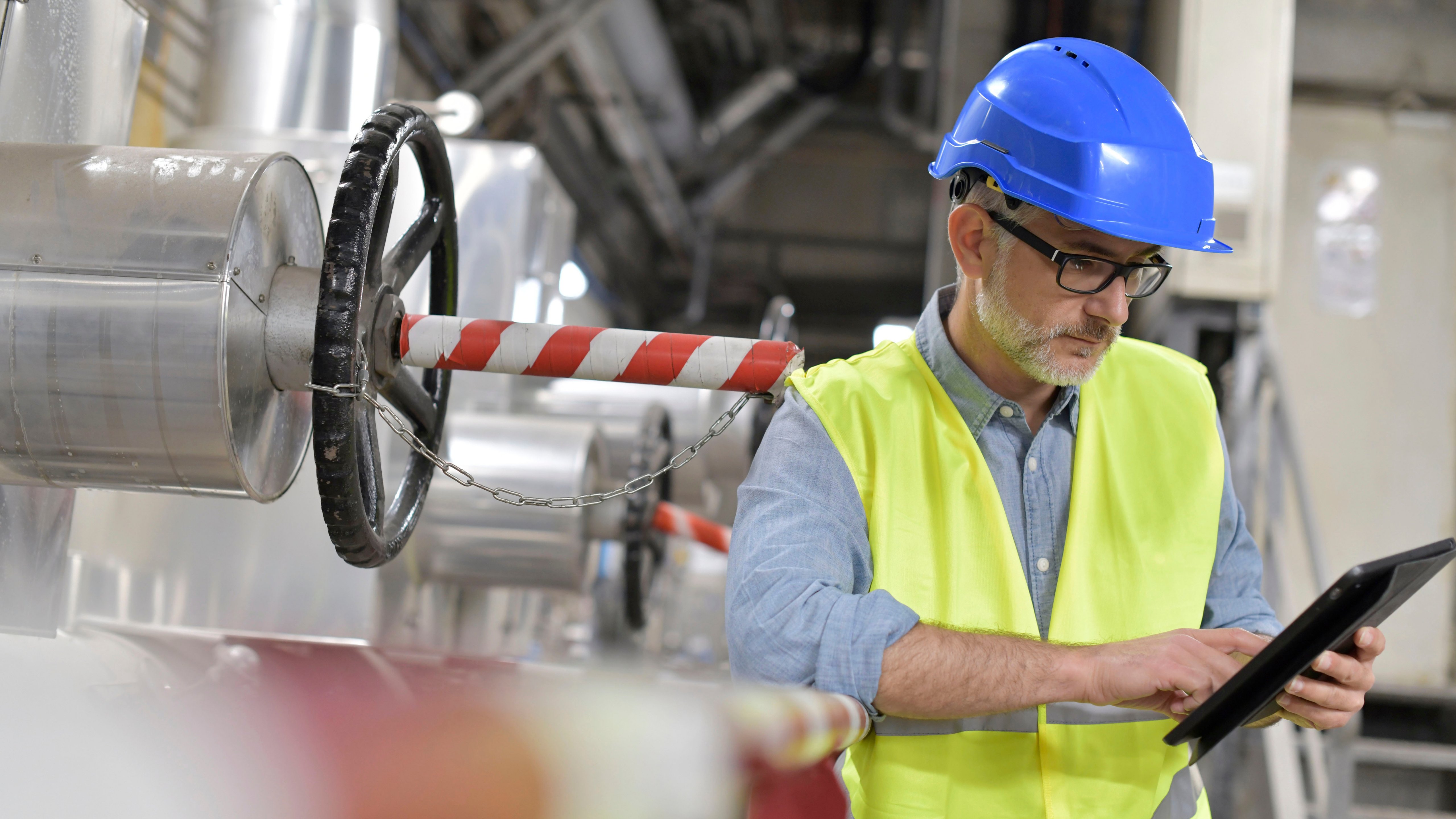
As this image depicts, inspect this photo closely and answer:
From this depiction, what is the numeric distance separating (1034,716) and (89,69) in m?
1.44

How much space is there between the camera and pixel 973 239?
130 centimetres

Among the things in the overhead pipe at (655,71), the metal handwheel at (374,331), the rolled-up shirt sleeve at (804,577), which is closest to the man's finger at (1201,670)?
the rolled-up shirt sleeve at (804,577)

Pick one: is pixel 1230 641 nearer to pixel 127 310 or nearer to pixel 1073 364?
pixel 1073 364

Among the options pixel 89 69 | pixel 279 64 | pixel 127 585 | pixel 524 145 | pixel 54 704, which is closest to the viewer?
pixel 54 704

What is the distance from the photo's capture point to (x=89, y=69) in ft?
4.91

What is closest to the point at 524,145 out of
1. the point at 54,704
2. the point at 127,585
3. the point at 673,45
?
the point at 127,585

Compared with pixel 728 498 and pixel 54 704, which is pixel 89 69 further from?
pixel 728 498

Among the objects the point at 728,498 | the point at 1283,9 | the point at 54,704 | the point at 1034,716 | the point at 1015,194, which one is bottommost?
the point at 728,498

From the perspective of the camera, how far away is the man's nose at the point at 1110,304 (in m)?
1.19

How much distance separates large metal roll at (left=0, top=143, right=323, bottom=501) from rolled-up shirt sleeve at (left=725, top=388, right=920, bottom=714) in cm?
60

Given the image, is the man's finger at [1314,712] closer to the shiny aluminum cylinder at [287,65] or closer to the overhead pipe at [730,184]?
the shiny aluminum cylinder at [287,65]

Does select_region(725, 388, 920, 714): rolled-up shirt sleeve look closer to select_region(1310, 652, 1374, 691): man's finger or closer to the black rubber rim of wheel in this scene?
select_region(1310, 652, 1374, 691): man's finger

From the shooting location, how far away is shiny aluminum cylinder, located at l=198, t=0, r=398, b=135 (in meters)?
2.62

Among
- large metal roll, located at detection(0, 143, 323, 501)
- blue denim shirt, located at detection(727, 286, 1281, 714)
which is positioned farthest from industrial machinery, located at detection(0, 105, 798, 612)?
blue denim shirt, located at detection(727, 286, 1281, 714)
